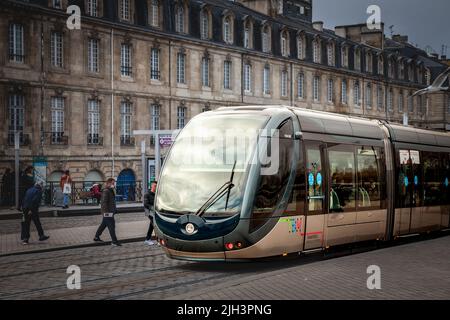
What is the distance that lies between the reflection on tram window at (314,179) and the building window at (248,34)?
3533cm

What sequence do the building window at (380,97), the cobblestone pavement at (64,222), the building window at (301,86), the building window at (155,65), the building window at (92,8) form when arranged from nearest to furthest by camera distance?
the cobblestone pavement at (64,222) < the building window at (92,8) < the building window at (155,65) < the building window at (301,86) < the building window at (380,97)

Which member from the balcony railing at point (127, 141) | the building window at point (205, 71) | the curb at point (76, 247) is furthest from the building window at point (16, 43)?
the curb at point (76, 247)

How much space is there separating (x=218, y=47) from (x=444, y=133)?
26.4 meters

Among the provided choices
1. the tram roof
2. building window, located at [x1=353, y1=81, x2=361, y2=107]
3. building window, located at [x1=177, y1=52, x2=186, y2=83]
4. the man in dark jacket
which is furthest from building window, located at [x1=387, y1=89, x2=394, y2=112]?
the man in dark jacket

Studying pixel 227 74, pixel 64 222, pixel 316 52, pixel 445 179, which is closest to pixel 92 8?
pixel 227 74

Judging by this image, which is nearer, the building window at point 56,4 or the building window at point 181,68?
the building window at point 56,4

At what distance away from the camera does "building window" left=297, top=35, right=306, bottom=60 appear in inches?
2164

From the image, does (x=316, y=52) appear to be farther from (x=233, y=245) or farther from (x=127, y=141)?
(x=233, y=245)

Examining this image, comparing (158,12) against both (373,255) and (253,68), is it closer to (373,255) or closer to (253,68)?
(253,68)

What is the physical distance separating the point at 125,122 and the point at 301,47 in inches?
706

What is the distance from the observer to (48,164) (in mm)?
38219

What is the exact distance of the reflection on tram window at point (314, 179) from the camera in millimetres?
14750

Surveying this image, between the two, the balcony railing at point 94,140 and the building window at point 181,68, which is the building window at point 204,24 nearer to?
the building window at point 181,68

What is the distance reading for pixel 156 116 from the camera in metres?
44.3
